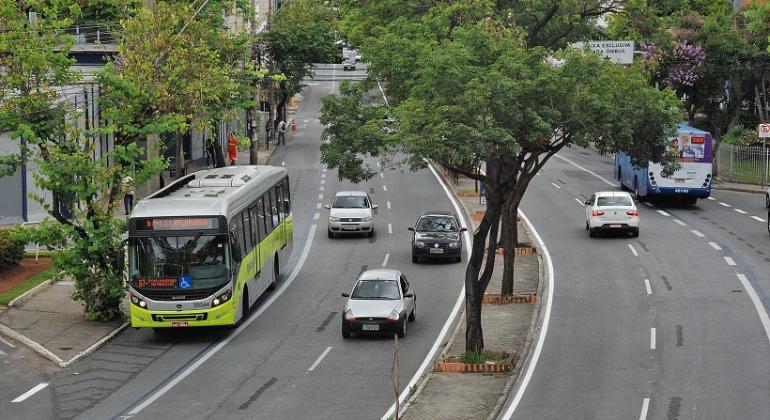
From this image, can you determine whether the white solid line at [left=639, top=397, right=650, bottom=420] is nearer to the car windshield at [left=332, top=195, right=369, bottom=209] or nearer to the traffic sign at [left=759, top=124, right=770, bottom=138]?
the car windshield at [left=332, top=195, right=369, bottom=209]

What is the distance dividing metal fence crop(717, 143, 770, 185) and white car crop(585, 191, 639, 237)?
62.3 ft

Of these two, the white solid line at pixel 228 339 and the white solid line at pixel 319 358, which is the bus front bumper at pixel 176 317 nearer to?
the white solid line at pixel 228 339

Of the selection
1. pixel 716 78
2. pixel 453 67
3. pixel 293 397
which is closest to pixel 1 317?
pixel 293 397

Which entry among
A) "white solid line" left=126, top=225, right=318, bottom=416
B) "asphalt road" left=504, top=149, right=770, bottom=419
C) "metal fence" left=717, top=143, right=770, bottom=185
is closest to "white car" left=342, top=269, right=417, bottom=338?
"white solid line" left=126, top=225, right=318, bottom=416

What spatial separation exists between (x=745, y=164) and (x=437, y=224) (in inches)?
1121

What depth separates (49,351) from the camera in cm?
2788

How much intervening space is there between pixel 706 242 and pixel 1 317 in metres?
25.0

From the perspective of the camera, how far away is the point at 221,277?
29.4m

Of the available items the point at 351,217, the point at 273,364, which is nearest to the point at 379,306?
the point at 273,364

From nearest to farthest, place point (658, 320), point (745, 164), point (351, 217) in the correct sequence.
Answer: point (658, 320)
point (351, 217)
point (745, 164)

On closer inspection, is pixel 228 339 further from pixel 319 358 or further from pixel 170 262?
pixel 319 358

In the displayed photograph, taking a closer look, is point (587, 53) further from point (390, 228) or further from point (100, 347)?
point (390, 228)

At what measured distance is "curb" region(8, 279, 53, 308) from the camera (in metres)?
32.6

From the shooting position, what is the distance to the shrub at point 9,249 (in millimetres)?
35250
